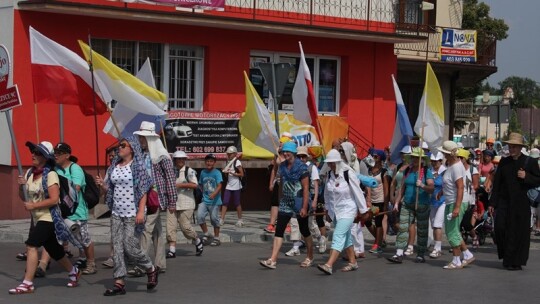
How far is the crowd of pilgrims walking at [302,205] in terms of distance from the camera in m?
11.2

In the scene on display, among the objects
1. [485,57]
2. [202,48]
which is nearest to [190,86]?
[202,48]

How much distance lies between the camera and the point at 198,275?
12875mm

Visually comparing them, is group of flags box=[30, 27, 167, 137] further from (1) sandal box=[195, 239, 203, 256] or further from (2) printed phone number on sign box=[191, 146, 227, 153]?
(2) printed phone number on sign box=[191, 146, 227, 153]

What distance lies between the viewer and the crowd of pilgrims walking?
36.8 feet

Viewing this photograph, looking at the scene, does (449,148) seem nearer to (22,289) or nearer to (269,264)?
(269,264)

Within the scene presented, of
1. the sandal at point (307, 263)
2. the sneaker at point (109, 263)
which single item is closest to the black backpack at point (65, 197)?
the sneaker at point (109, 263)

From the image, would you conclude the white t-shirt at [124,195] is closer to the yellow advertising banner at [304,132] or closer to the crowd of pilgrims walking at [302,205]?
the crowd of pilgrims walking at [302,205]

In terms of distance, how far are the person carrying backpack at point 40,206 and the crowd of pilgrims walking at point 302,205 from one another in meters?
0.01

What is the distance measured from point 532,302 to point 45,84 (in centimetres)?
723

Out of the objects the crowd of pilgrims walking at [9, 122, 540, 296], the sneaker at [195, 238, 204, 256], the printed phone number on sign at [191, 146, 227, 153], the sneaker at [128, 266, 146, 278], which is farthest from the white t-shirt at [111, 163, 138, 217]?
the printed phone number on sign at [191, 146, 227, 153]

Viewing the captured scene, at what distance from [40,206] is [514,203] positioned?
690cm

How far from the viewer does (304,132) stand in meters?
23.5

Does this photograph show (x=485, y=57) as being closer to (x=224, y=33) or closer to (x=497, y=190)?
(x=224, y=33)

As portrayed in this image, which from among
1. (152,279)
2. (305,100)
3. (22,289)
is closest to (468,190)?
(305,100)
